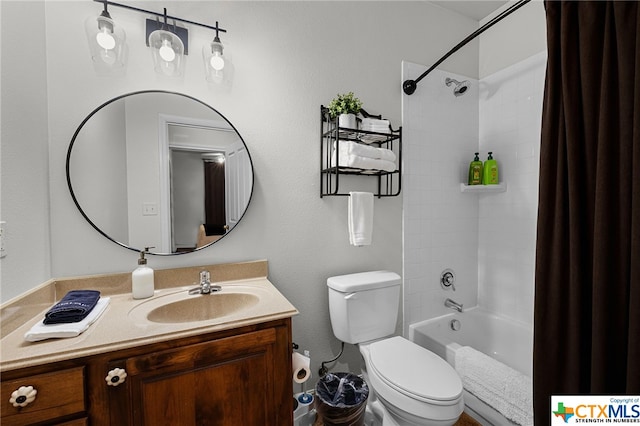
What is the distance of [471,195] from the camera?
2277mm

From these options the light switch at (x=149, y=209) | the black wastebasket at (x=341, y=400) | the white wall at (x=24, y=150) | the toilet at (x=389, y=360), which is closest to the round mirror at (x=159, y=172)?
the light switch at (x=149, y=209)

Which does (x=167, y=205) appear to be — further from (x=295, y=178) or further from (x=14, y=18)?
(x=14, y=18)

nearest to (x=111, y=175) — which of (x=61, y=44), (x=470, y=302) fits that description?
(x=61, y=44)

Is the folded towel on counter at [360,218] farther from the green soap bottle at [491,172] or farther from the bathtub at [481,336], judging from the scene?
the green soap bottle at [491,172]

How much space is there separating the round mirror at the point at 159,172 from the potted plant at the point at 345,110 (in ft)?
1.87

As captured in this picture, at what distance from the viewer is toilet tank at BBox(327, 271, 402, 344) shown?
1.56 metres

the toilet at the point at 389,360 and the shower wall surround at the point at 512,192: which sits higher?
the shower wall surround at the point at 512,192

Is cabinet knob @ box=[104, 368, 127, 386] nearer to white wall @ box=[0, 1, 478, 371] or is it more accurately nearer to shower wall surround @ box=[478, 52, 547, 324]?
white wall @ box=[0, 1, 478, 371]

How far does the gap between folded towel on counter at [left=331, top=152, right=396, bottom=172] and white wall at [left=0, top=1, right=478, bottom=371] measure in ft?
0.63

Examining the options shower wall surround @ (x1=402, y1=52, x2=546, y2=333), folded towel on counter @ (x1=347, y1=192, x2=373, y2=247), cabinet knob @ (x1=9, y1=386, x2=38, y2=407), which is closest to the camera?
cabinet knob @ (x1=9, y1=386, x2=38, y2=407)

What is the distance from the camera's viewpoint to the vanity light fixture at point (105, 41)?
118 centimetres

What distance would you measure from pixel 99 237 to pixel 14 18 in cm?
87

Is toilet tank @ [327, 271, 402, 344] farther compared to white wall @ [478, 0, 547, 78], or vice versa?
white wall @ [478, 0, 547, 78]

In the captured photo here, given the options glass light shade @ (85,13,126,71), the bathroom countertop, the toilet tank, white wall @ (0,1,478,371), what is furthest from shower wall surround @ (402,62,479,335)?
glass light shade @ (85,13,126,71)
